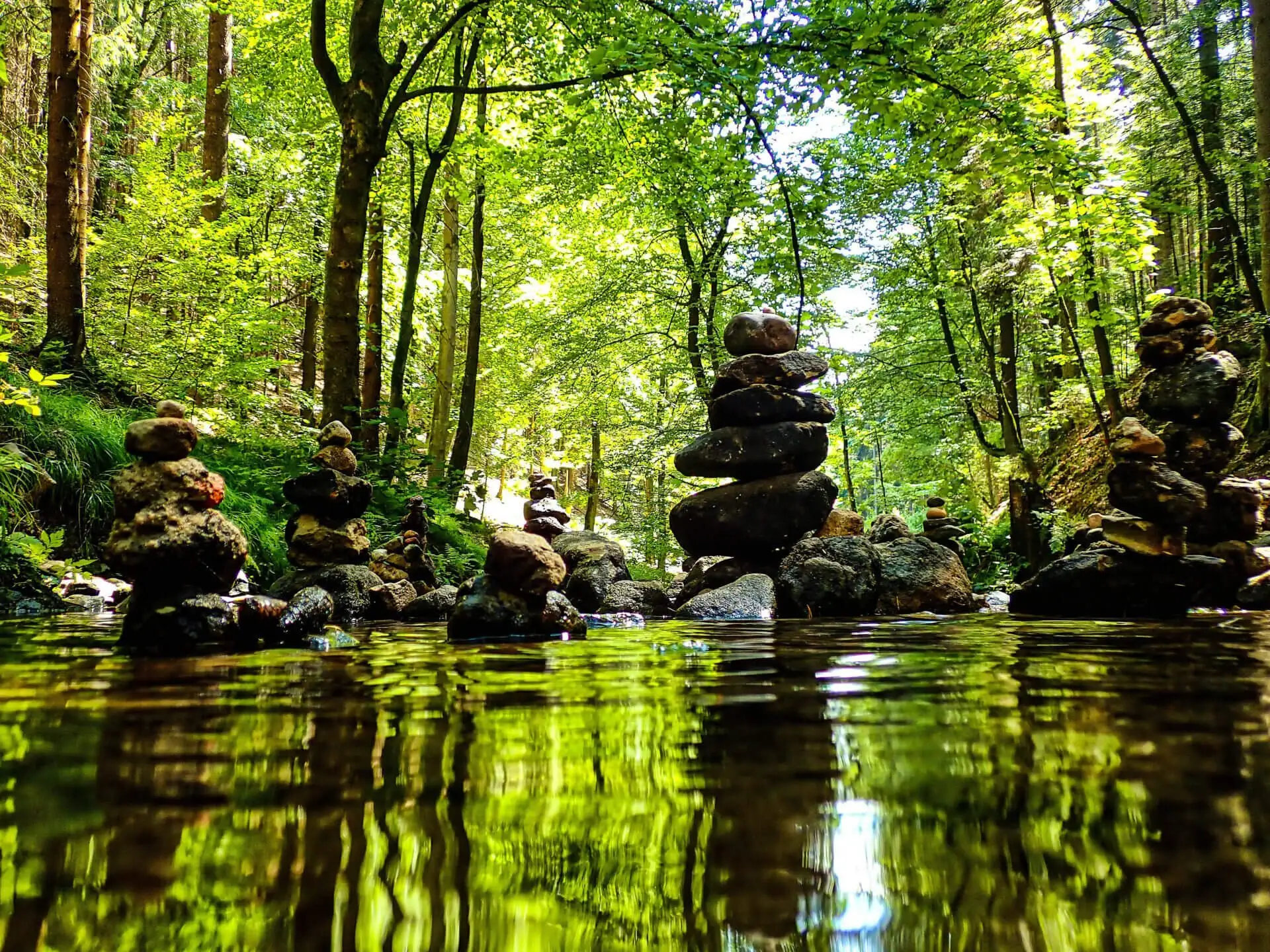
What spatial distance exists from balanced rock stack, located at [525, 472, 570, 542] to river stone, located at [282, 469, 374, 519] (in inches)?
195

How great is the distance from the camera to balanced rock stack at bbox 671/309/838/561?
9.29 m

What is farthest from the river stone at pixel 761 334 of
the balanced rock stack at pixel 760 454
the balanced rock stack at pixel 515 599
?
the balanced rock stack at pixel 515 599

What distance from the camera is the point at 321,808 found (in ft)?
3.14

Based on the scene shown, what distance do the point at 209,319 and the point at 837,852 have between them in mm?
10627

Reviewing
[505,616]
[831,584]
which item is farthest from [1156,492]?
Result: [505,616]

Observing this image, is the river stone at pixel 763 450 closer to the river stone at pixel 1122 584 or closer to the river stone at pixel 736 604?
the river stone at pixel 736 604

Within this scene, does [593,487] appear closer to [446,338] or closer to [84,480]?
[446,338]

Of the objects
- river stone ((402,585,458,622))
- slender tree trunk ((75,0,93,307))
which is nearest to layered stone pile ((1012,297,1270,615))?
river stone ((402,585,458,622))

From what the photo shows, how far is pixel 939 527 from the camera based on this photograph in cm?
1142

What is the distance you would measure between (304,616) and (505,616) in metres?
1.06

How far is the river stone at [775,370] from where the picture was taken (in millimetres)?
10008

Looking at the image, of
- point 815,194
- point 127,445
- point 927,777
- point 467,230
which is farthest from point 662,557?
point 927,777

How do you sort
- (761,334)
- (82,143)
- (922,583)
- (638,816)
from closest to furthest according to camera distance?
(638,816), (922,583), (82,143), (761,334)

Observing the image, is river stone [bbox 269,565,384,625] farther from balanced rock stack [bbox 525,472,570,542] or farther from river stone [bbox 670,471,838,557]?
balanced rock stack [bbox 525,472,570,542]
